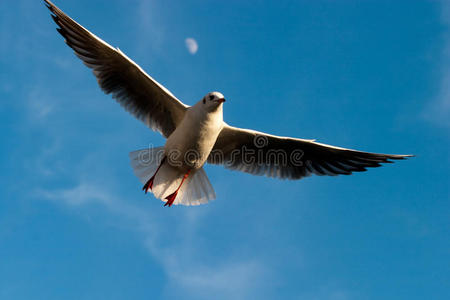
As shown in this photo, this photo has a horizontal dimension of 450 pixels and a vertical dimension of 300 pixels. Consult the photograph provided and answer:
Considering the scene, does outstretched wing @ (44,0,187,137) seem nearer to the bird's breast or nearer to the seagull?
the seagull

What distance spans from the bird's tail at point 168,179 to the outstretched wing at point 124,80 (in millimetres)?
466

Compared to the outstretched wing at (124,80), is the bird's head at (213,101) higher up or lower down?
lower down

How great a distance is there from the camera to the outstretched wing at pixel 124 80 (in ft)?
21.4

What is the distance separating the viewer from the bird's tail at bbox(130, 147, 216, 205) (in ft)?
22.7

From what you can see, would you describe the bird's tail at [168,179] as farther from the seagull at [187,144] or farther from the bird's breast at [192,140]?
the bird's breast at [192,140]

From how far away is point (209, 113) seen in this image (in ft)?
20.2

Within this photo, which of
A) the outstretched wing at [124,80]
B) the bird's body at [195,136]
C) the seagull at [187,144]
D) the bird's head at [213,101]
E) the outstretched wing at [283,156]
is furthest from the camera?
the outstretched wing at [283,156]

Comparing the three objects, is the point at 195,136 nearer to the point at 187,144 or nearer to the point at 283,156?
the point at 187,144

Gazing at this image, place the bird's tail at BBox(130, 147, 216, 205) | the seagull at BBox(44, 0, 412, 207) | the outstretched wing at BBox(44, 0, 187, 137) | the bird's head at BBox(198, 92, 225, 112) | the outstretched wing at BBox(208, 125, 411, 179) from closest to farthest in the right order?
the bird's head at BBox(198, 92, 225, 112) < the seagull at BBox(44, 0, 412, 207) < the outstretched wing at BBox(44, 0, 187, 137) < the bird's tail at BBox(130, 147, 216, 205) < the outstretched wing at BBox(208, 125, 411, 179)

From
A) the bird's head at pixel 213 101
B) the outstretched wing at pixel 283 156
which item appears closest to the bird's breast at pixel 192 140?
the bird's head at pixel 213 101

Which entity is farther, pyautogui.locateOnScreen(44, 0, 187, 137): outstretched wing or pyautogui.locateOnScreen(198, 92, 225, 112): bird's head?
pyautogui.locateOnScreen(44, 0, 187, 137): outstretched wing

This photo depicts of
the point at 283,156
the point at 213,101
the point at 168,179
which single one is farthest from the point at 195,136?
the point at 283,156

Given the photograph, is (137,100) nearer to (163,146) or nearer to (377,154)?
(163,146)

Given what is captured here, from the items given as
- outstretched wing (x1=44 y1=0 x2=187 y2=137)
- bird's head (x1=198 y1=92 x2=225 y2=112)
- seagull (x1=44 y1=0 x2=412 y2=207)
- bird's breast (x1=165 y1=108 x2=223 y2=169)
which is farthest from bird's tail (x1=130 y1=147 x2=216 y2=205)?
bird's head (x1=198 y1=92 x2=225 y2=112)
